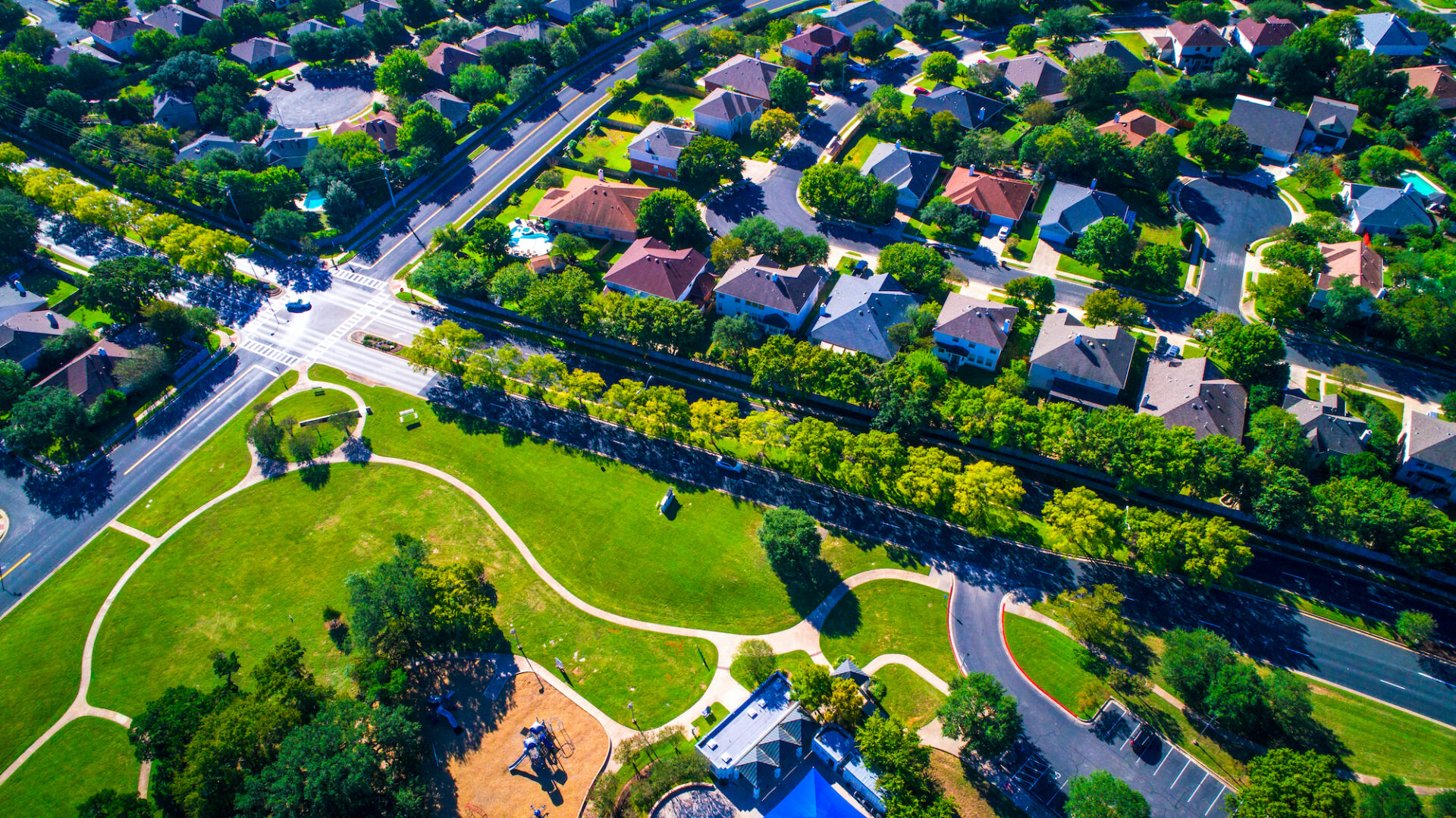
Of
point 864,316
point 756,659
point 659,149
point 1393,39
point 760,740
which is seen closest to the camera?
point 760,740

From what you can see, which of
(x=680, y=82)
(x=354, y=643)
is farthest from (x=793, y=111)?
(x=354, y=643)

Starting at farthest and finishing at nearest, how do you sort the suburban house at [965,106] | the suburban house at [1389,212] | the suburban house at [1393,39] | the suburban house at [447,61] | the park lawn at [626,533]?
the suburban house at [447,61], the suburban house at [1393,39], the suburban house at [965,106], the suburban house at [1389,212], the park lawn at [626,533]

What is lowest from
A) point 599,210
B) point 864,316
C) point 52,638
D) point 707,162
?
point 52,638

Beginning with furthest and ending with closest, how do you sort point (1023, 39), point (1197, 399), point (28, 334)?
point (1023, 39)
point (28, 334)
point (1197, 399)

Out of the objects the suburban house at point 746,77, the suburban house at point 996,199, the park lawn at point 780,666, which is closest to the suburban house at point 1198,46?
the suburban house at point 996,199

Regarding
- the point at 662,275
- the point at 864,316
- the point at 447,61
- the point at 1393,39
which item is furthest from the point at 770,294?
the point at 1393,39

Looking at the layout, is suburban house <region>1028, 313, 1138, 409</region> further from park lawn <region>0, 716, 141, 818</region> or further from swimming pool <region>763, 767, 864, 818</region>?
park lawn <region>0, 716, 141, 818</region>

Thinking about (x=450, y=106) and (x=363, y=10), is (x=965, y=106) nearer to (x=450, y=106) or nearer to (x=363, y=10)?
(x=450, y=106)

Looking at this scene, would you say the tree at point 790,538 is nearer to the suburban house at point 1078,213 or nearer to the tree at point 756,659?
the tree at point 756,659
